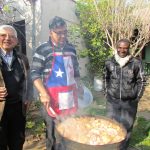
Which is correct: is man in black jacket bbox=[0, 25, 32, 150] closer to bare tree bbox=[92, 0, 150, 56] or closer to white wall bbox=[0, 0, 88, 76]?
white wall bbox=[0, 0, 88, 76]

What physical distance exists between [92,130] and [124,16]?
681 centimetres

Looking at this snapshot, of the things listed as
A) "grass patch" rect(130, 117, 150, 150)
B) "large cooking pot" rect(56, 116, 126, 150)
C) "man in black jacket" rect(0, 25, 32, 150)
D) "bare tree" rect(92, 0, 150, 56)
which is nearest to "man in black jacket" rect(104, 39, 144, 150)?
"grass patch" rect(130, 117, 150, 150)

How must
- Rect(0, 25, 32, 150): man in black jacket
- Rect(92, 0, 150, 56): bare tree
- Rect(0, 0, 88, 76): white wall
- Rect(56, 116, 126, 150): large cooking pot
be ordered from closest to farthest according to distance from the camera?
Rect(56, 116, 126, 150): large cooking pot → Rect(0, 25, 32, 150): man in black jacket → Rect(0, 0, 88, 76): white wall → Rect(92, 0, 150, 56): bare tree

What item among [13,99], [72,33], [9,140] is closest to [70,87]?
[13,99]

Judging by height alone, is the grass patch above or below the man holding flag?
below

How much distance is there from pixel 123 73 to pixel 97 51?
658cm

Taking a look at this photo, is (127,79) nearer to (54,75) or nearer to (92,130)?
(54,75)

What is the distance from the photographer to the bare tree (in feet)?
31.8

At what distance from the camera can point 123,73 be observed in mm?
5094

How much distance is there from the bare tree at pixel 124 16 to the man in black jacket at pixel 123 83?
16.0ft

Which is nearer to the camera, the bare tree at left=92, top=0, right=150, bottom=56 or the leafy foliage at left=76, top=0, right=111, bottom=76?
the bare tree at left=92, top=0, right=150, bottom=56

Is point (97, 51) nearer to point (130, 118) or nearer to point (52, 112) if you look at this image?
point (130, 118)

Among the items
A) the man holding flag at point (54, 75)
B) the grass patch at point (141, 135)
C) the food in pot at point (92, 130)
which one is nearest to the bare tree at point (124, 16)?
the grass patch at point (141, 135)

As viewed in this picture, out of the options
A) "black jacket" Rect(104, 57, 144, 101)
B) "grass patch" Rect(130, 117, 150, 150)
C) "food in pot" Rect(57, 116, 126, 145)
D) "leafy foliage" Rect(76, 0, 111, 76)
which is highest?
"leafy foliage" Rect(76, 0, 111, 76)
